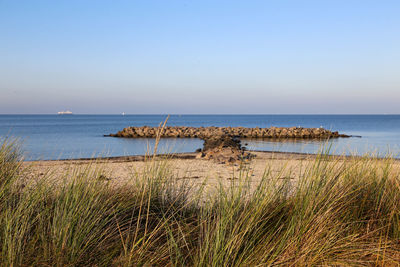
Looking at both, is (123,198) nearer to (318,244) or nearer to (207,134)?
(318,244)

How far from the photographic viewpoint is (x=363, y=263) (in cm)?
273

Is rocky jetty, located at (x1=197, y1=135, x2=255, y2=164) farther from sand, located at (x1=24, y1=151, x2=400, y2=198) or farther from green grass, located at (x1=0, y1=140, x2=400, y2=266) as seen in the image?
green grass, located at (x1=0, y1=140, x2=400, y2=266)

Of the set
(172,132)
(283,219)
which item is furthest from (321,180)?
(172,132)

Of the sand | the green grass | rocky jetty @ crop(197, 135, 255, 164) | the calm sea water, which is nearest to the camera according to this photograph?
the green grass

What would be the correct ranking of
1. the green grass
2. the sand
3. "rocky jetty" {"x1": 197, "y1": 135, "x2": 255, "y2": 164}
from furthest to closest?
"rocky jetty" {"x1": 197, "y1": 135, "x2": 255, "y2": 164} → the sand → the green grass

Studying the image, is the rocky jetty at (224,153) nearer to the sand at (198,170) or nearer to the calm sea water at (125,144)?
the sand at (198,170)

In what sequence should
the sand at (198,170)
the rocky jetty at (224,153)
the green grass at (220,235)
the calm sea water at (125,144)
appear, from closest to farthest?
the green grass at (220,235)
the sand at (198,170)
the calm sea water at (125,144)
the rocky jetty at (224,153)

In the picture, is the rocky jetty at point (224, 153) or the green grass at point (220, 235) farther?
the rocky jetty at point (224, 153)

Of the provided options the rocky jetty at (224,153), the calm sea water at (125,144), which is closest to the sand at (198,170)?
the calm sea water at (125,144)

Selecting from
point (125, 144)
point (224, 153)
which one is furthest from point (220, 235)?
point (125, 144)

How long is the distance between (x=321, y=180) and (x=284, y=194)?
1.27 ft

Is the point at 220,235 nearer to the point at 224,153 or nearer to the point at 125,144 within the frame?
the point at 224,153

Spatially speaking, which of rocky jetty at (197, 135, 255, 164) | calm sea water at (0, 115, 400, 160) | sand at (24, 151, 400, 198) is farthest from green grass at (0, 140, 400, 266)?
rocky jetty at (197, 135, 255, 164)

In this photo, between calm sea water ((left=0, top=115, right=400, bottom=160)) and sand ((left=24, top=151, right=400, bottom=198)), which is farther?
calm sea water ((left=0, top=115, right=400, bottom=160))
